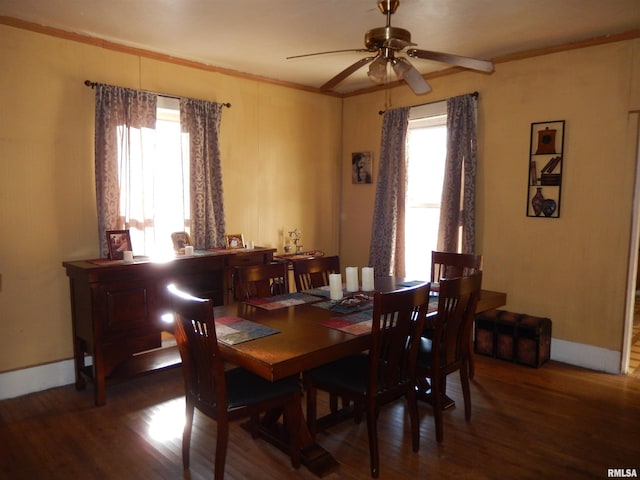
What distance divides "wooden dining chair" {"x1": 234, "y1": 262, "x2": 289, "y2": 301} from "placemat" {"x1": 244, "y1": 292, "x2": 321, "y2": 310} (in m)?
0.07

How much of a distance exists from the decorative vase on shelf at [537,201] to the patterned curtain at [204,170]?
2.71 metres

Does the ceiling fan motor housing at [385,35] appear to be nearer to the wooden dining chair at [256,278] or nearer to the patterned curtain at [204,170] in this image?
the wooden dining chair at [256,278]

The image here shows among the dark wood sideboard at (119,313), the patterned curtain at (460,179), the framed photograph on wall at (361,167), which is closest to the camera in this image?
the dark wood sideboard at (119,313)

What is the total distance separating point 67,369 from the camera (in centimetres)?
339

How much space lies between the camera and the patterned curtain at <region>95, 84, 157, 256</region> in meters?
3.42

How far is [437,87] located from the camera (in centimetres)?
439

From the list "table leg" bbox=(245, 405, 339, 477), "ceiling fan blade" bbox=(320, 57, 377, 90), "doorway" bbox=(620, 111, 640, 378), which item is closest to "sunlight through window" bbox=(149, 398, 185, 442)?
"table leg" bbox=(245, 405, 339, 477)

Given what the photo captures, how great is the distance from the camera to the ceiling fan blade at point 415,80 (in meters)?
2.53

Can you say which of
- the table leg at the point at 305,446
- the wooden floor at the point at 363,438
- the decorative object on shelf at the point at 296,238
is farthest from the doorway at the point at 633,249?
the decorative object on shelf at the point at 296,238

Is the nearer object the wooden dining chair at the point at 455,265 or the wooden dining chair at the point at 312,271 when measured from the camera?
the wooden dining chair at the point at 312,271

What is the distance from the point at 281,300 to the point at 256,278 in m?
0.23

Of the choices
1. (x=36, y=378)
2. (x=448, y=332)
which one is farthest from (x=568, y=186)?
(x=36, y=378)

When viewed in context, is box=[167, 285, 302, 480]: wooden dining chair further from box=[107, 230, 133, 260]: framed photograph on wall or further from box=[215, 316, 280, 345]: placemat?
box=[107, 230, 133, 260]: framed photograph on wall

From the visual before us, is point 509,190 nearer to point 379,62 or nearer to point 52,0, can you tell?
point 379,62
